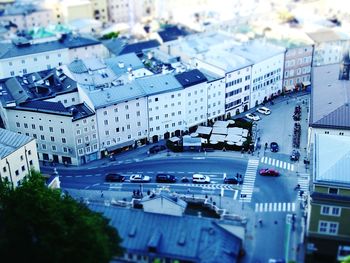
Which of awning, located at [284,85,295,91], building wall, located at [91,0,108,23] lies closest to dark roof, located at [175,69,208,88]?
awning, located at [284,85,295,91]

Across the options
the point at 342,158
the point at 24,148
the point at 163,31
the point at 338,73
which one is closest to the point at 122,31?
the point at 163,31

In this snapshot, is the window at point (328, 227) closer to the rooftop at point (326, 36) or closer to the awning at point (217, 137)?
the awning at point (217, 137)

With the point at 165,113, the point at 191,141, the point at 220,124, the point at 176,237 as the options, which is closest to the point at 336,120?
the point at 220,124

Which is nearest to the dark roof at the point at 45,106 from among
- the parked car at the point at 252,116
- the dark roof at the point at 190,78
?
the dark roof at the point at 190,78

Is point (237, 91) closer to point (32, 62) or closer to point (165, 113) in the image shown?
point (165, 113)

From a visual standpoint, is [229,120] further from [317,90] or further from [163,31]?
[163,31]

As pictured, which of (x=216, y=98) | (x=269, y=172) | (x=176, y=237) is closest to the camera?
(x=176, y=237)
